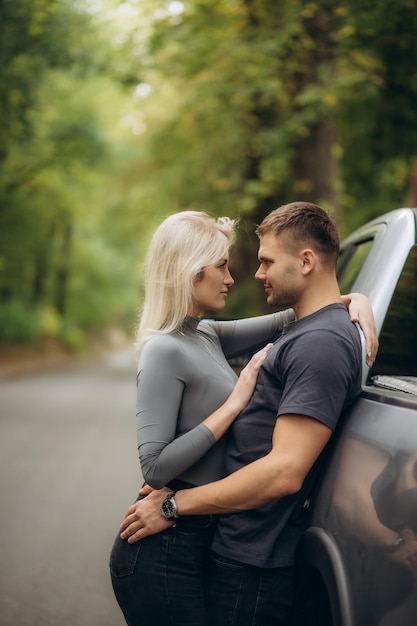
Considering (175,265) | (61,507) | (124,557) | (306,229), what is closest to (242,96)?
(61,507)

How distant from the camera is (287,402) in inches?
85.5

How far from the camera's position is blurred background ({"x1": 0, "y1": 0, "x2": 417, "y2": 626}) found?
6598mm

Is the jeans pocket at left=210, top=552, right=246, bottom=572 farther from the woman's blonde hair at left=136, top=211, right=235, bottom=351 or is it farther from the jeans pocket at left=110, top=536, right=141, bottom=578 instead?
the woman's blonde hair at left=136, top=211, right=235, bottom=351

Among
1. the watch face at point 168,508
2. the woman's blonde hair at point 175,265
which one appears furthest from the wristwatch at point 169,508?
the woman's blonde hair at point 175,265

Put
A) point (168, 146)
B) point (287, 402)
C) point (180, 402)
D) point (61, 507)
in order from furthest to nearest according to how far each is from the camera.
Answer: point (168, 146), point (61, 507), point (180, 402), point (287, 402)

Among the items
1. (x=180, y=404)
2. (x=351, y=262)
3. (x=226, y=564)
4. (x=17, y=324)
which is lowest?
(x=17, y=324)

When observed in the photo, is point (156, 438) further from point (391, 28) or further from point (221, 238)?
point (391, 28)

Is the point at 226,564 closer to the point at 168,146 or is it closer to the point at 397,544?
the point at 397,544

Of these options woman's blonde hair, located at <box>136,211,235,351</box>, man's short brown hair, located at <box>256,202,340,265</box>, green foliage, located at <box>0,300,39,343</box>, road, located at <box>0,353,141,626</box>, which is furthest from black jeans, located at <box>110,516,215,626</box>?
green foliage, located at <box>0,300,39,343</box>

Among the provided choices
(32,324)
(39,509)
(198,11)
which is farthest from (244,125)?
(32,324)

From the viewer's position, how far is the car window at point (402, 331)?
2877mm

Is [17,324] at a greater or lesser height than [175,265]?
lesser

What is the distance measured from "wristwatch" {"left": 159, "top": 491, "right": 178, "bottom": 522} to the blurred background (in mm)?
1037

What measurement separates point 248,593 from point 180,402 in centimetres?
57
